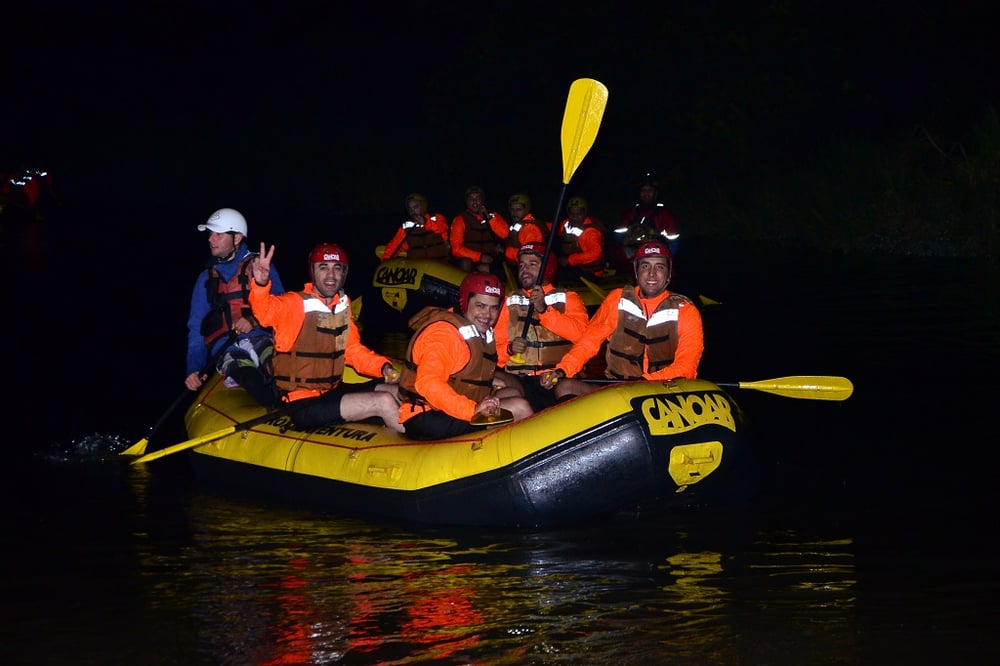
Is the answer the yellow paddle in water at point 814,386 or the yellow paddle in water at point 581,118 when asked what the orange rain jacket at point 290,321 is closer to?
the yellow paddle in water at point 814,386

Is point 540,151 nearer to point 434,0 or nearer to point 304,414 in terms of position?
point 434,0

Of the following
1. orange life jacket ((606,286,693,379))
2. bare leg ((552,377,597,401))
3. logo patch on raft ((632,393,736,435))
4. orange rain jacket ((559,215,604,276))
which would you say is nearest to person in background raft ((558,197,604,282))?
orange rain jacket ((559,215,604,276))

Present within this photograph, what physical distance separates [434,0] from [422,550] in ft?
108

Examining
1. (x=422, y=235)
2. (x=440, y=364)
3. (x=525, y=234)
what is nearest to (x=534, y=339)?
(x=440, y=364)

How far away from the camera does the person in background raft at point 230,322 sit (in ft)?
31.6

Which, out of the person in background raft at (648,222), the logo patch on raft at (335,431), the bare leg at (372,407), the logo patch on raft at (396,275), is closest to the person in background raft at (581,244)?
the person in background raft at (648,222)

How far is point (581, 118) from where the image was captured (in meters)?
10.5

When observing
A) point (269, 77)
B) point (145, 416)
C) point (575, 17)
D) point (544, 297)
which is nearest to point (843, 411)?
point (544, 297)

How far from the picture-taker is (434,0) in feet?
129

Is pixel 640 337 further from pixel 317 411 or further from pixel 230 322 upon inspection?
pixel 230 322

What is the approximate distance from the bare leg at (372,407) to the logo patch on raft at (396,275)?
8594 mm

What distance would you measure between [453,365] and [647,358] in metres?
1.37

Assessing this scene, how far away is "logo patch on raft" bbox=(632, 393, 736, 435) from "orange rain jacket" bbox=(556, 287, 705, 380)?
0.63 meters

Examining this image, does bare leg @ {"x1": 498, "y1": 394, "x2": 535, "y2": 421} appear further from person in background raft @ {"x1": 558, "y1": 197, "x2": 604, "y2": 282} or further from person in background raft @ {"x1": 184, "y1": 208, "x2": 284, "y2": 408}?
person in background raft @ {"x1": 558, "y1": 197, "x2": 604, "y2": 282}
